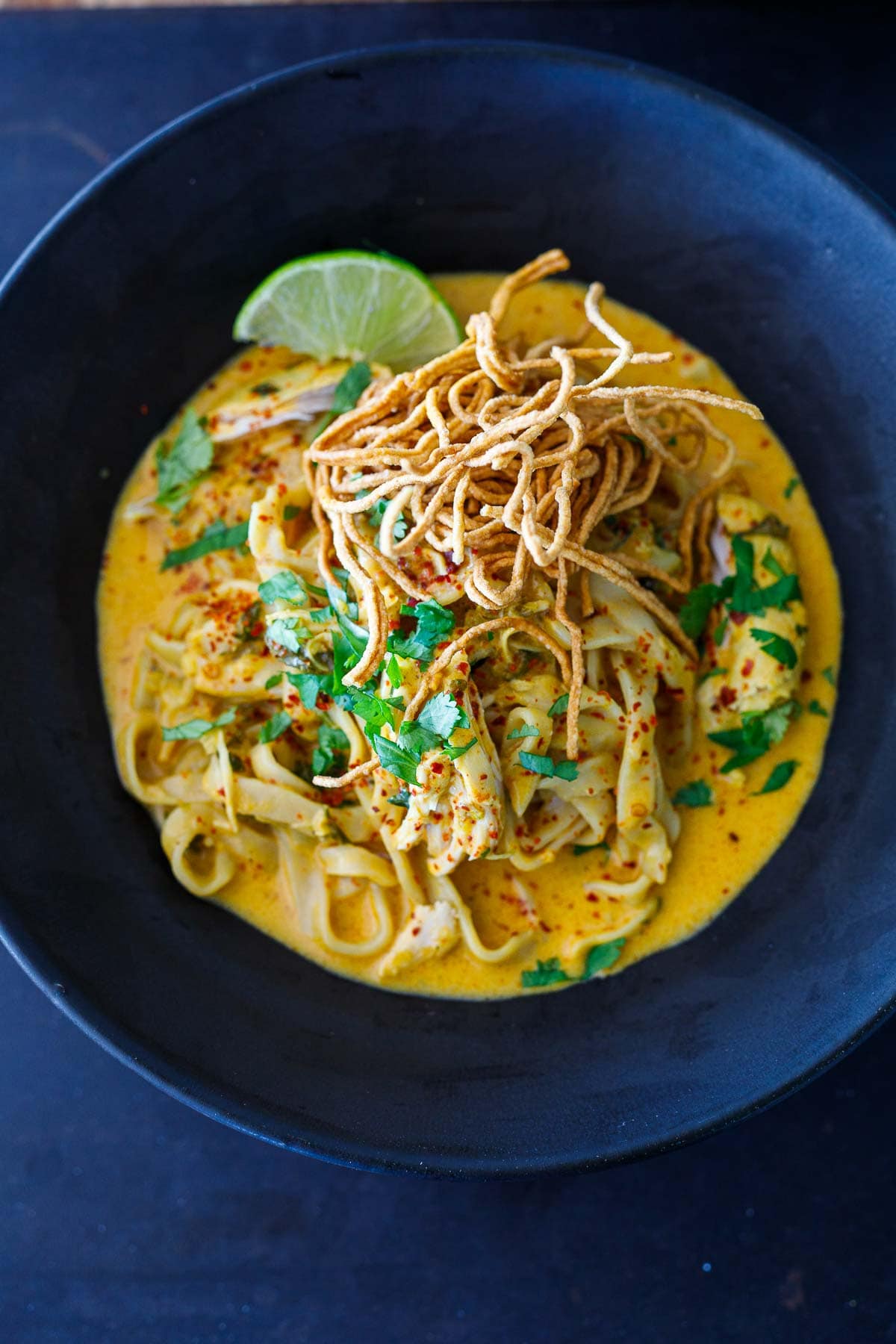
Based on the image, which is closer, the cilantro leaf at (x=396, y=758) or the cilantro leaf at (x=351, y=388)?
the cilantro leaf at (x=396, y=758)

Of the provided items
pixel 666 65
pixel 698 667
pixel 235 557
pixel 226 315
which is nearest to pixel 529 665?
pixel 698 667

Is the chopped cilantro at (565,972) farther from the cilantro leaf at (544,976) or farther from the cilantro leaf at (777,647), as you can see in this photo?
the cilantro leaf at (777,647)

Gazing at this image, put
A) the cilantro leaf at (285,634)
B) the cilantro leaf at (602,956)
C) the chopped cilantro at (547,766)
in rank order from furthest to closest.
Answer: the cilantro leaf at (602,956), the cilantro leaf at (285,634), the chopped cilantro at (547,766)

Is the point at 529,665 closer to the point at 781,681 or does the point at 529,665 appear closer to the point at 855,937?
the point at 781,681

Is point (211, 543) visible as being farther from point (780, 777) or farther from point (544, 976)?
point (780, 777)

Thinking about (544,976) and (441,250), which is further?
(441,250)

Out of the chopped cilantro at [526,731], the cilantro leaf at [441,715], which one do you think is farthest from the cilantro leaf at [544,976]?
the cilantro leaf at [441,715]

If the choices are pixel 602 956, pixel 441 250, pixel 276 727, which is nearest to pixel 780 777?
pixel 602 956
